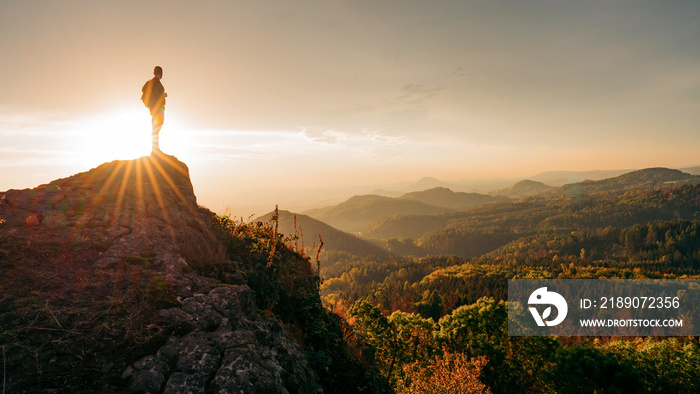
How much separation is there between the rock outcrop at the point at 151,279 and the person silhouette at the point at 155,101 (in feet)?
9.56

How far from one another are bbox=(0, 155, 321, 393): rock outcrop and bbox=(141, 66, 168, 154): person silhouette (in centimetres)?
291

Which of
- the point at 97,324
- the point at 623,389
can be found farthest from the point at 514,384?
the point at 97,324

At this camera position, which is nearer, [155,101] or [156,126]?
[155,101]

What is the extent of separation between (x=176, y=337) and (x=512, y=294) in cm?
11178

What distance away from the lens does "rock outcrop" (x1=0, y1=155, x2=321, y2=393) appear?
4461mm

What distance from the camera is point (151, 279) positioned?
603cm

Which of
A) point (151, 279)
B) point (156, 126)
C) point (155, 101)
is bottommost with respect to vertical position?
point (151, 279)

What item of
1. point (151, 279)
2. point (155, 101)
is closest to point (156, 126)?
point (155, 101)

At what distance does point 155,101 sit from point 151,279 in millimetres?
8599

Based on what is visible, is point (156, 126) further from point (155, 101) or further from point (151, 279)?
point (151, 279)

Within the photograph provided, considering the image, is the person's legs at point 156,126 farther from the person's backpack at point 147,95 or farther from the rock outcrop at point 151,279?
the rock outcrop at point 151,279

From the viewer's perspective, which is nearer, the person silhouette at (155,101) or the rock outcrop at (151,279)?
the rock outcrop at (151,279)

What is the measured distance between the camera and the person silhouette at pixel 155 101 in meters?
11.4

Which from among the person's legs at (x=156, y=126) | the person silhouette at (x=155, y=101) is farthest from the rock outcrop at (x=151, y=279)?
the person silhouette at (x=155, y=101)
